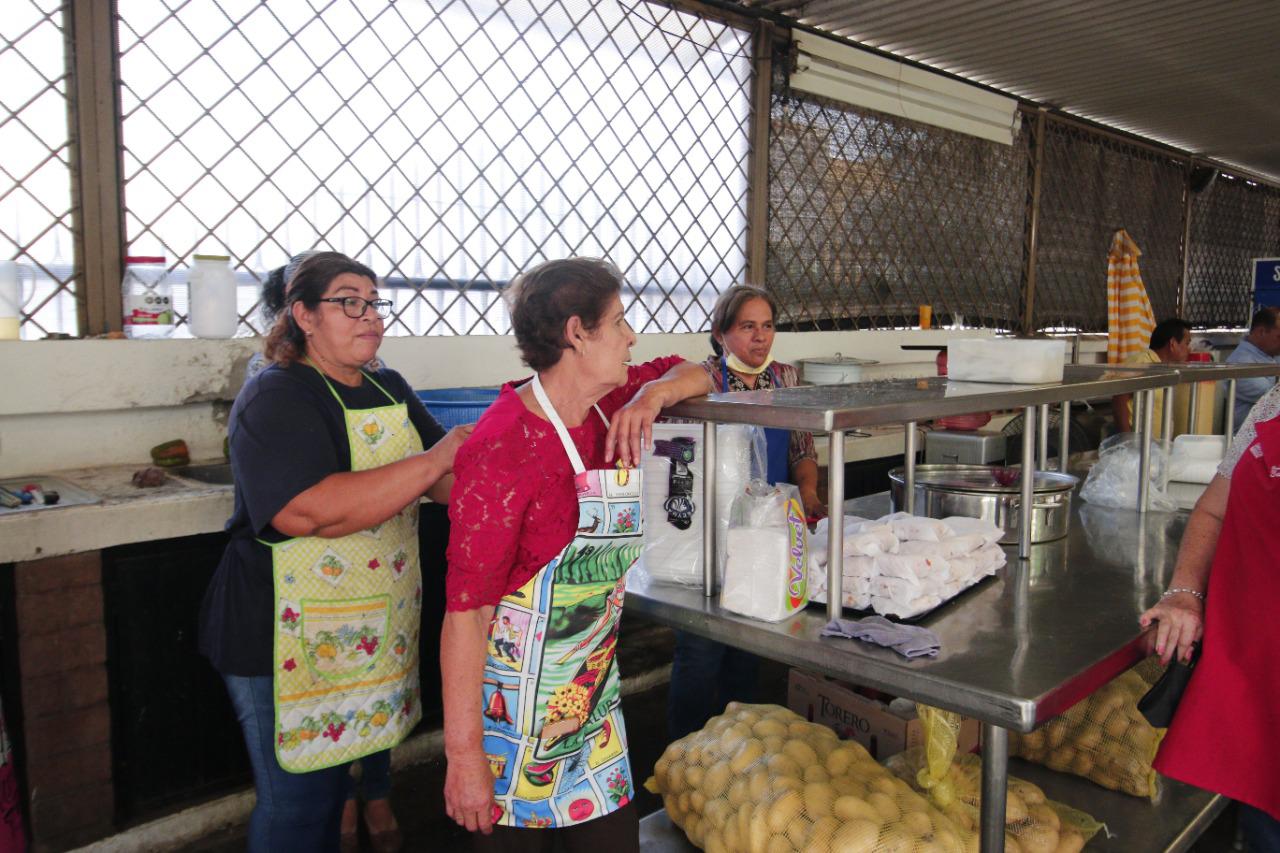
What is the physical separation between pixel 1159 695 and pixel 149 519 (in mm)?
2103

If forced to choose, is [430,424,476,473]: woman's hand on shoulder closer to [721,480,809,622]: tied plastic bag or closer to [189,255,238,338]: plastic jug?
[721,480,809,622]: tied plastic bag

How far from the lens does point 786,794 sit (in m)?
Answer: 1.47

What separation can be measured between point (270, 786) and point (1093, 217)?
660 centimetres

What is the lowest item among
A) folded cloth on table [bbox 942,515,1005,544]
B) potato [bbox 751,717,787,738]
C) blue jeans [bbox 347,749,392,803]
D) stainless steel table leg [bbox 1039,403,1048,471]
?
blue jeans [bbox 347,749,392,803]

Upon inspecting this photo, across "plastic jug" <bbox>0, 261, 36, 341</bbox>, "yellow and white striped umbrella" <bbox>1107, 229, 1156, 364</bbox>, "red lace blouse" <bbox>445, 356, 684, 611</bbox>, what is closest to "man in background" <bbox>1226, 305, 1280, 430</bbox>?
"yellow and white striped umbrella" <bbox>1107, 229, 1156, 364</bbox>

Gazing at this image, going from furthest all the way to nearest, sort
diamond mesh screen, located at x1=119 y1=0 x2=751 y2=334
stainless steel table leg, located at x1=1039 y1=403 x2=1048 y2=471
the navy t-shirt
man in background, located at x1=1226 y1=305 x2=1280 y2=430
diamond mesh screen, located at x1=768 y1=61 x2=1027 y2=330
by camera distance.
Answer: man in background, located at x1=1226 y1=305 x2=1280 y2=430 < diamond mesh screen, located at x1=768 y1=61 x2=1027 y2=330 < diamond mesh screen, located at x1=119 y1=0 x2=751 y2=334 < stainless steel table leg, located at x1=1039 y1=403 x2=1048 y2=471 < the navy t-shirt

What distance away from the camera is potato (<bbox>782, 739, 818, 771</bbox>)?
157cm

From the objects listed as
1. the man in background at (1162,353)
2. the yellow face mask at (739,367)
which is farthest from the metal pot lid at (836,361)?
the yellow face mask at (739,367)

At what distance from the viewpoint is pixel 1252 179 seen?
8.54m

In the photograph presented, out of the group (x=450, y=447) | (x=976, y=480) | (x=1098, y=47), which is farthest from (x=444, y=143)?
(x=1098, y=47)

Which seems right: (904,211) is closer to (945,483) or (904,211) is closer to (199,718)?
(945,483)

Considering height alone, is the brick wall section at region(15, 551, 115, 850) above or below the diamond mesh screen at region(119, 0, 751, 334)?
below

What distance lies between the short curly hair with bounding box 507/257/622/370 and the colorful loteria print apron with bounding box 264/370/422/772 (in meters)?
0.51

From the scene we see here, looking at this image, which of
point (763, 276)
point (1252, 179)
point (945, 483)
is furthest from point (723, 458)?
point (1252, 179)
